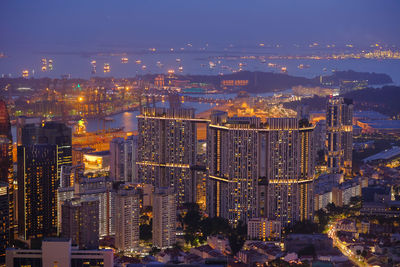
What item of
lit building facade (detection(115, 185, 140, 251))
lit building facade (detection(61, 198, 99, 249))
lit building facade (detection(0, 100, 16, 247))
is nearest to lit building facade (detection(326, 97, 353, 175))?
lit building facade (detection(115, 185, 140, 251))

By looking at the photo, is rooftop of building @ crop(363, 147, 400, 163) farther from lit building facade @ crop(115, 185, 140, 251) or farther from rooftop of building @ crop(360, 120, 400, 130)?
lit building facade @ crop(115, 185, 140, 251)

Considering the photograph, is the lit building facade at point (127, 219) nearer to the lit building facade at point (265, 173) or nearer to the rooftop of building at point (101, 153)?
the lit building facade at point (265, 173)

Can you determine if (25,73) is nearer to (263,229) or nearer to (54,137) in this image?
(54,137)

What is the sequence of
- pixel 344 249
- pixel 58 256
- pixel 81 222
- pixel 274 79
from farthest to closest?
pixel 274 79
pixel 344 249
pixel 81 222
pixel 58 256

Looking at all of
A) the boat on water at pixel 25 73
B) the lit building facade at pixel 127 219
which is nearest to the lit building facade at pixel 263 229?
the lit building facade at pixel 127 219

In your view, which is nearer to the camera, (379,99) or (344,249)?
(344,249)

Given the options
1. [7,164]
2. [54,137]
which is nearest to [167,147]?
[54,137]
